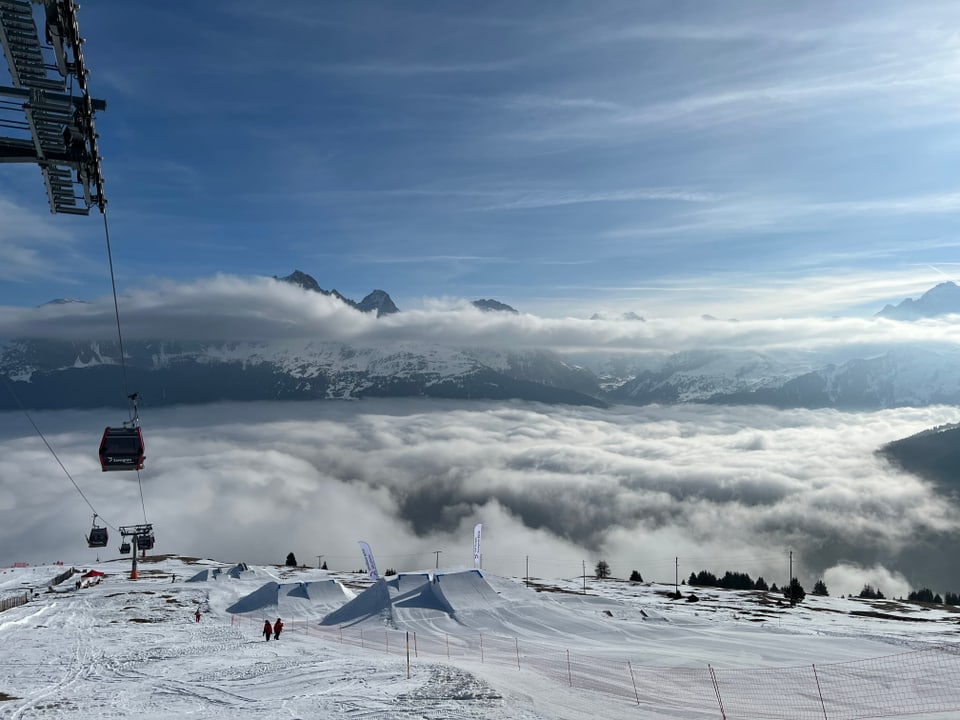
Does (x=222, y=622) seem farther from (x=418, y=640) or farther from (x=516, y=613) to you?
(x=516, y=613)

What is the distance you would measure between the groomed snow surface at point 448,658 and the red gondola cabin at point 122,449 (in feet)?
49.0

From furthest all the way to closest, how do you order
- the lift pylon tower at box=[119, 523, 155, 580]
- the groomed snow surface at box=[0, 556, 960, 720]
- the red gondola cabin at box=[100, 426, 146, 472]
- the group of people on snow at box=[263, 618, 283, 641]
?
the lift pylon tower at box=[119, 523, 155, 580] → the group of people on snow at box=[263, 618, 283, 641] → the red gondola cabin at box=[100, 426, 146, 472] → the groomed snow surface at box=[0, 556, 960, 720]

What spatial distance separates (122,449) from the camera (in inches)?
2189

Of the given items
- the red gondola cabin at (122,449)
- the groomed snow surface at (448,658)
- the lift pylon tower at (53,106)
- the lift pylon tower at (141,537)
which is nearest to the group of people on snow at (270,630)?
the groomed snow surface at (448,658)

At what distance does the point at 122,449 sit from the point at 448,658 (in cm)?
3297

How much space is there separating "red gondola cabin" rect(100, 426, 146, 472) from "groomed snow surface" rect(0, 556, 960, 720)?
1494 cm

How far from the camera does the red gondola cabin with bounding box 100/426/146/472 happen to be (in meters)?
54.9

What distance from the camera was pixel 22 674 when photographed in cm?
4284

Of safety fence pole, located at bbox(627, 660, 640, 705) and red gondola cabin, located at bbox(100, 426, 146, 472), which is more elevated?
red gondola cabin, located at bbox(100, 426, 146, 472)

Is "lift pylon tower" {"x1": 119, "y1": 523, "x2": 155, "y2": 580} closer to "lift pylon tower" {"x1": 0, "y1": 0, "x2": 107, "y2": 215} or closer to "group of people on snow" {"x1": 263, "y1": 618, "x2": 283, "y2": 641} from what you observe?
"group of people on snow" {"x1": 263, "y1": 618, "x2": 283, "y2": 641}

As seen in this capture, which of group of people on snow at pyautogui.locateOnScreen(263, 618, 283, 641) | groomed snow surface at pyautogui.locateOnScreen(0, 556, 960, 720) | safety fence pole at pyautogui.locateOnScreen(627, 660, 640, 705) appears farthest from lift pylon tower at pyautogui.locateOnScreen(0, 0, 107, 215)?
group of people on snow at pyautogui.locateOnScreen(263, 618, 283, 641)

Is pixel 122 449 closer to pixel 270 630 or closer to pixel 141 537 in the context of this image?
pixel 270 630

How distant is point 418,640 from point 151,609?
142 ft

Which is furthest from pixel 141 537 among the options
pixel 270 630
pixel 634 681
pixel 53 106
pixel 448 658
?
pixel 53 106
